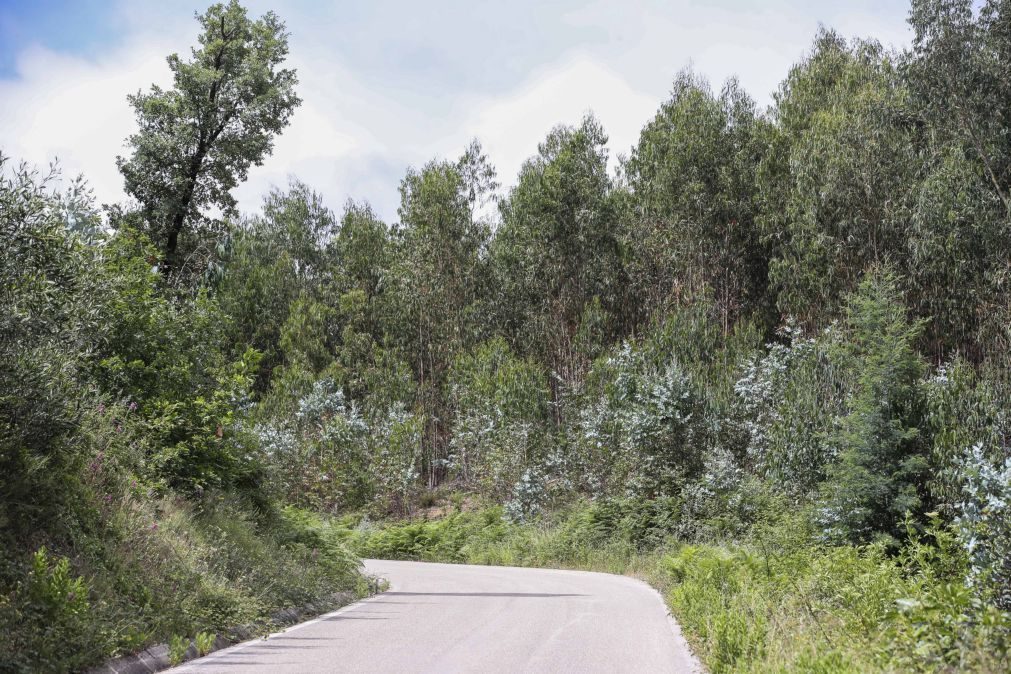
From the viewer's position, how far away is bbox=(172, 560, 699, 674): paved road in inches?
341

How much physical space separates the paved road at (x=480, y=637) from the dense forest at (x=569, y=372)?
72cm

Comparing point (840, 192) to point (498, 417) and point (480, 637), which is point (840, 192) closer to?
point (498, 417)

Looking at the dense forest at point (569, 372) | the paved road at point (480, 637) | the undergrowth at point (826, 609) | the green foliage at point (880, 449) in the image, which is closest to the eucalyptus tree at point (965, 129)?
the dense forest at point (569, 372)

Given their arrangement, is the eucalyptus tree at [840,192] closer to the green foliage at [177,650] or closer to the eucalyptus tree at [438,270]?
the eucalyptus tree at [438,270]

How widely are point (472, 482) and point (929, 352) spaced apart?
68.5ft

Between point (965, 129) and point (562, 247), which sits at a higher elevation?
point (562, 247)

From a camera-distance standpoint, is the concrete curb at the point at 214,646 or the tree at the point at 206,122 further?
the tree at the point at 206,122

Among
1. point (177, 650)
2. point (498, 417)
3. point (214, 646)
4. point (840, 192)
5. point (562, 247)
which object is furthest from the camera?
point (562, 247)

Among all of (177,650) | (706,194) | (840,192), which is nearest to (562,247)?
(706,194)

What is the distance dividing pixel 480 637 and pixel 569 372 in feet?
118

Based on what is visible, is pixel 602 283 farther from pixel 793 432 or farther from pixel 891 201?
pixel 793 432

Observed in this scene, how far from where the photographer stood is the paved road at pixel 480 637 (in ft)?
28.4

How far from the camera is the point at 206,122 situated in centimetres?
2236

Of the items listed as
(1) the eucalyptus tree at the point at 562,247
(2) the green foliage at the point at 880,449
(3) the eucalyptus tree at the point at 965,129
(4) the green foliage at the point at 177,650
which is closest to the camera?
(4) the green foliage at the point at 177,650
